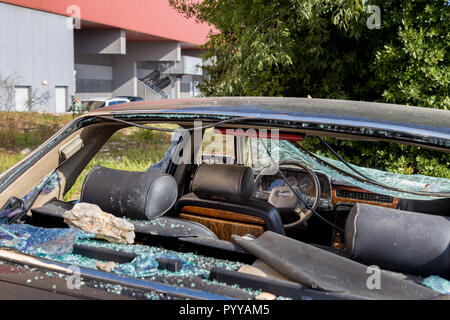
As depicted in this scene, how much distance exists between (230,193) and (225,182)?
0.21ft

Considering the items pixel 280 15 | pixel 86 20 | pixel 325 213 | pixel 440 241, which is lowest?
pixel 325 213

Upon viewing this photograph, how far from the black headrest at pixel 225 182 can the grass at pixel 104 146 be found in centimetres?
478

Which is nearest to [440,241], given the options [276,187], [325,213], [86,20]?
[325,213]

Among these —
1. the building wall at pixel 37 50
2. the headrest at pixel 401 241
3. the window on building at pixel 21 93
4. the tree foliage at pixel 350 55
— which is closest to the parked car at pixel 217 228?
the headrest at pixel 401 241

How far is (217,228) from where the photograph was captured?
9.14 ft

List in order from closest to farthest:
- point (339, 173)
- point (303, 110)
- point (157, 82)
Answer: point (303, 110) < point (339, 173) < point (157, 82)

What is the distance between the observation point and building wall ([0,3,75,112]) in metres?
20.7

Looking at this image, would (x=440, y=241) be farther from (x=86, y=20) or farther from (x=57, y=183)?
(x=86, y=20)

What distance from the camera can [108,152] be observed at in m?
8.88

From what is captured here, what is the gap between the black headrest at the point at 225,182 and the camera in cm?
246

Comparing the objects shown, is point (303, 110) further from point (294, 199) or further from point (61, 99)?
point (61, 99)

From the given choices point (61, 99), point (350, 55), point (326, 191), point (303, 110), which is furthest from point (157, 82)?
point (303, 110)

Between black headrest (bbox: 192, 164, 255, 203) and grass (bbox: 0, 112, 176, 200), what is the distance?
4.78 metres
